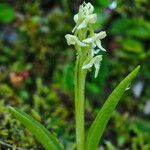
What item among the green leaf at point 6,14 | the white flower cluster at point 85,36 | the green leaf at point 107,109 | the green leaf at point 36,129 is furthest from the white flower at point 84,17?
the green leaf at point 6,14

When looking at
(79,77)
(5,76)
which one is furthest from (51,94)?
(79,77)

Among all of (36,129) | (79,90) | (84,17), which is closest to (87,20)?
(84,17)

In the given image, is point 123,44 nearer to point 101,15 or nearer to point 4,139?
point 101,15

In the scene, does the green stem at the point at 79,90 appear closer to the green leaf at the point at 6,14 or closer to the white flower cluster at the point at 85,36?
the white flower cluster at the point at 85,36

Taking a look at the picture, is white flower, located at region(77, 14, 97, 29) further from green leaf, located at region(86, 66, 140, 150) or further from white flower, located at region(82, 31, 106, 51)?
green leaf, located at region(86, 66, 140, 150)

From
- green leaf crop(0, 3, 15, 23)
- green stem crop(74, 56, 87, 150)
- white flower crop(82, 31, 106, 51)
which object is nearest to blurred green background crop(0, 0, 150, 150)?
green leaf crop(0, 3, 15, 23)
